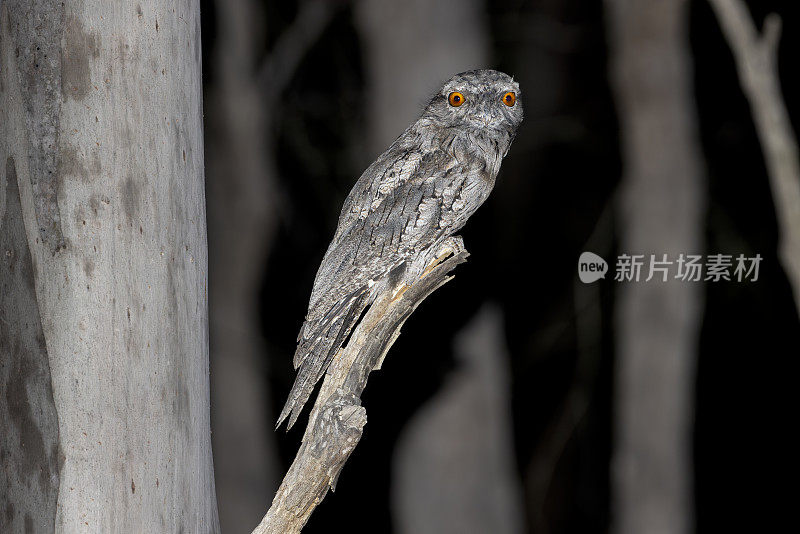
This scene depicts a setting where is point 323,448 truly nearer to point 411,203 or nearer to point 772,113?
point 411,203

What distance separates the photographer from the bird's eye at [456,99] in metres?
1.45

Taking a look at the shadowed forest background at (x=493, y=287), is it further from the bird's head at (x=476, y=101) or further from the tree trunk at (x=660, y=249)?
the bird's head at (x=476, y=101)

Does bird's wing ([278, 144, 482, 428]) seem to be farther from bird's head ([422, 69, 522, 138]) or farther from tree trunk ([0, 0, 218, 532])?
tree trunk ([0, 0, 218, 532])

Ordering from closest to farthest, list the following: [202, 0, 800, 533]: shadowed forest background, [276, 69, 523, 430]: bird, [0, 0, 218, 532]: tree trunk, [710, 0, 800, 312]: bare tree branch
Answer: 1. [0, 0, 218, 532]: tree trunk
2. [276, 69, 523, 430]: bird
3. [710, 0, 800, 312]: bare tree branch
4. [202, 0, 800, 533]: shadowed forest background

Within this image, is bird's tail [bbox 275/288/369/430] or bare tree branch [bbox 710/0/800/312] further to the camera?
bare tree branch [bbox 710/0/800/312]

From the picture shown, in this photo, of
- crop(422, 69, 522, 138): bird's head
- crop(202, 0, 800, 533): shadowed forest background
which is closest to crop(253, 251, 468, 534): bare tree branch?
crop(422, 69, 522, 138): bird's head

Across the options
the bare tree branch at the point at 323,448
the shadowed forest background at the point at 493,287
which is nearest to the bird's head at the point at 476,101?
the bare tree branch at the point at 323,448

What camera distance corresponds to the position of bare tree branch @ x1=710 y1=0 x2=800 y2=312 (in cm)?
231

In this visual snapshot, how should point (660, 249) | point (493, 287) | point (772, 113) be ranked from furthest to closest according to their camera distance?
1. point (493, 287)
2. point (660, 249)
3. point (772, 113)

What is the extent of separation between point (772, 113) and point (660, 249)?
557mm

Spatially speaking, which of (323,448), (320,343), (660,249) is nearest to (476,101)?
(320,343)

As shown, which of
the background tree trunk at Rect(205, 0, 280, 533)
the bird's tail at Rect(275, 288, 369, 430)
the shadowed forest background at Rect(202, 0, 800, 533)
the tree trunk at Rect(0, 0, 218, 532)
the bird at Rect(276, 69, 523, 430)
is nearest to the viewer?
the tree trunk at Rect(0, 0, 218, 532)

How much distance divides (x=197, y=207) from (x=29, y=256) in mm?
247

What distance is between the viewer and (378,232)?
1357mm
